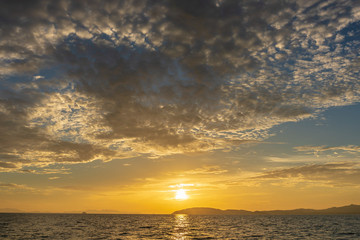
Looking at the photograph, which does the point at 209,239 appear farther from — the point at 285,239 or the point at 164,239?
the point at 285,239

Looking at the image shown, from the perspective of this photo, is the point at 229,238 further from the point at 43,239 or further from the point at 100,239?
the point at 43,239

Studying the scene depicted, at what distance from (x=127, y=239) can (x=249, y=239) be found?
2239 centimetres

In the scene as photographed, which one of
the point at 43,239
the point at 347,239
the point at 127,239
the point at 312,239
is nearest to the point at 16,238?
the point at 43,239

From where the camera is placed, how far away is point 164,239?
5003cm

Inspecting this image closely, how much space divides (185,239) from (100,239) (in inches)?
A: 617

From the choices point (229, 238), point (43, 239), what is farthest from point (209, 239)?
point (43, 239)

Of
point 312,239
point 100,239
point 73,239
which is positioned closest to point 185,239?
point 100,239

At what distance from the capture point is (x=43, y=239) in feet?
157

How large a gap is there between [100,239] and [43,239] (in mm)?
10049

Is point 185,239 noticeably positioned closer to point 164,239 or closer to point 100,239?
point 164,239

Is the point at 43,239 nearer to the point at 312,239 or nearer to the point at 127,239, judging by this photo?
the point at 127,239

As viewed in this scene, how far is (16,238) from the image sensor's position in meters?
48.8

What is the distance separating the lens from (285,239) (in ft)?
159

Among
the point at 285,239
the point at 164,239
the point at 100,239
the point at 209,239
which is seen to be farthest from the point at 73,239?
the point at 285,239
